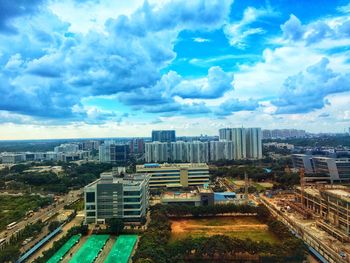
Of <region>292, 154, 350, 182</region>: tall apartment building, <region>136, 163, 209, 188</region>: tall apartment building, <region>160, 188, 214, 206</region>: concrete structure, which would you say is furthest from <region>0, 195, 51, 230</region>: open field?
<region>292, 154, 350, 182</region>: tall apartment building

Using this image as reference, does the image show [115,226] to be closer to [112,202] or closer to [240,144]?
[112,202]

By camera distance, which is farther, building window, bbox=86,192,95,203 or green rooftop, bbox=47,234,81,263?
building window, bbox=86,192,95,203

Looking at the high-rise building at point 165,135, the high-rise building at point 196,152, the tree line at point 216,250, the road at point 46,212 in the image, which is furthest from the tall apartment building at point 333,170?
the high-rise building at point 165,135

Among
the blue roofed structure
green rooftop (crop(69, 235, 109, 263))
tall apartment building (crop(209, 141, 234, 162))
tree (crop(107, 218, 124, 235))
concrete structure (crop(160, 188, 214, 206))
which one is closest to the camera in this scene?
green rooftop (crop(69, 235, 109, 263))

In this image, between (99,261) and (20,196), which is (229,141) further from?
(99,261)

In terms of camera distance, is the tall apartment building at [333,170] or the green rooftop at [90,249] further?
the tall apartment building at [333,170]

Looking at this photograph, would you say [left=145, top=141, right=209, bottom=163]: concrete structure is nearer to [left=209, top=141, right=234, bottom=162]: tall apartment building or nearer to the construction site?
[left=209, top=141, right=234, bottom=162]: tall apartment building

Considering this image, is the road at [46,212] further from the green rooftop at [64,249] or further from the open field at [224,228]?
the open field at [224,228]
